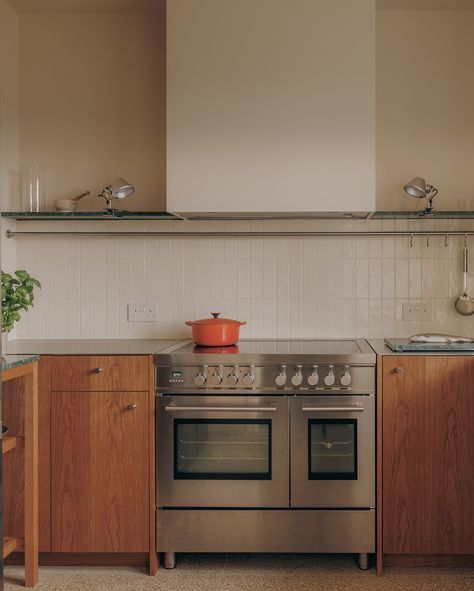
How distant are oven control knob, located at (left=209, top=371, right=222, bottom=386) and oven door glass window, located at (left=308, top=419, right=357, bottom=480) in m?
0.41

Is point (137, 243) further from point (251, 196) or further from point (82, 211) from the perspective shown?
point (251, 196)

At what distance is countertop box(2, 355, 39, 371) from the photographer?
1997 millimetres

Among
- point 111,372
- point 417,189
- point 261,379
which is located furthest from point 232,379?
point 417,189

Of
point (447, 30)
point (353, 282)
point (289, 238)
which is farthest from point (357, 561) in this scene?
point (447, 30)

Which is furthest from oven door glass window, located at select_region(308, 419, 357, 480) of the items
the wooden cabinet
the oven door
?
the wooden cabinet

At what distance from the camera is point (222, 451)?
233cm

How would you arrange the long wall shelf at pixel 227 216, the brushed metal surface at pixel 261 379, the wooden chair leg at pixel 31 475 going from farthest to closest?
1. the long wall shelf at pixel 227 216
2. the brushed metal surface at pixel 261 379
3. the wooden chair leg at pixel 31 475

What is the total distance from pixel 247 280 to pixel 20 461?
1400 millimetres

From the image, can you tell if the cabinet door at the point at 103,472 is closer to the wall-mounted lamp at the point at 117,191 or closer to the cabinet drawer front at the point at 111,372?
the cabinet drawer front at the point at 111,372

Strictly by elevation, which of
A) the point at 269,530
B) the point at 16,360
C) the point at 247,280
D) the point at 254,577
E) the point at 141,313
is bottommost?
the point at 254,577

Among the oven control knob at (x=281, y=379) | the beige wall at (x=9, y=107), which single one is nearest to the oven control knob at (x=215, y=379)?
the oven control knob at (x=281, y=379)

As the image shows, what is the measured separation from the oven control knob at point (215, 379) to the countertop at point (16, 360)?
2.30 ft

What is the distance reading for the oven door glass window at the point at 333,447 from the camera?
2.32 meters

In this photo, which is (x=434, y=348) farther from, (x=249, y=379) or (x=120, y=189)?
(x=120, y=189)
